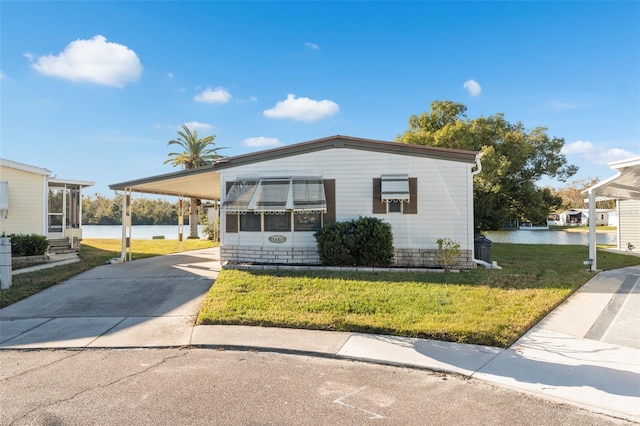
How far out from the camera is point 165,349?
199 inches

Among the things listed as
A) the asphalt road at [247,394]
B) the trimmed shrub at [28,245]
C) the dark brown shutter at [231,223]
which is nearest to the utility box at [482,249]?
the dark brown shutter at [231,223]

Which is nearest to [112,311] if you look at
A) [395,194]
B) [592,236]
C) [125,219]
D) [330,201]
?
[330,201]

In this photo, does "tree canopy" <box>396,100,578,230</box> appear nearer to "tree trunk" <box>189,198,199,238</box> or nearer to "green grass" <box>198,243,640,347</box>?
"green grass" <box>198,243,640,347</box>

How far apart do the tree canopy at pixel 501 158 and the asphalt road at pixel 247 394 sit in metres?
16.8

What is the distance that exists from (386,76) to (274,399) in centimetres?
1274

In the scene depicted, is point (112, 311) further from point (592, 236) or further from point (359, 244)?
point (592, 236)

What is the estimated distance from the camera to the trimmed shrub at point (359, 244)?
9.35 m

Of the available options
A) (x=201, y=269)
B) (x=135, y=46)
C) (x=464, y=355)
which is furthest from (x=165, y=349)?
(x=135, y=46)

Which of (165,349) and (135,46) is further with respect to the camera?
(135,46)

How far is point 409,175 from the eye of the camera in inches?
389

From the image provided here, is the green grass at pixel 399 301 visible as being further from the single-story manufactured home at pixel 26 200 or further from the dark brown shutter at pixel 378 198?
the single-story manufactured home at pixel 26 200

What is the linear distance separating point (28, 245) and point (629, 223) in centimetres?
2420

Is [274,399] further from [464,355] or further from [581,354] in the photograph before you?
[581,354]

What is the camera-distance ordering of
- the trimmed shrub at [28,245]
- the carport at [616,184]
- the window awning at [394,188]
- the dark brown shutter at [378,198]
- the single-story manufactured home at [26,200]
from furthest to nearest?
1. the single-story manufactured home at [26,200]
2. the trimmed shrub at [28,245]
3. the dark brown shutter at [378,198]
4. the window awning at [394,188]
5. the carport at [616,184]
